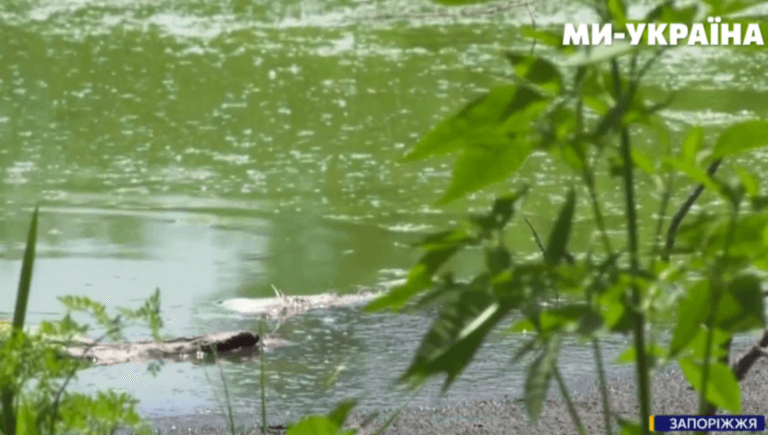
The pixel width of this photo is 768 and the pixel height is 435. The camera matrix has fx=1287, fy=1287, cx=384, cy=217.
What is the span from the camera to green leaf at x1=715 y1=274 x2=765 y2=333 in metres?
0.62

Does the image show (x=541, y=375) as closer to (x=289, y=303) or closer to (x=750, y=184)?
(x=750, y=184)

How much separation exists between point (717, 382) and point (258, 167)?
5.04m

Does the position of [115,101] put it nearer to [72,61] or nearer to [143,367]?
[72,61]

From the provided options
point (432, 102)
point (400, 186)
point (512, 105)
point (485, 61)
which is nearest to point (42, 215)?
point (400, 186)

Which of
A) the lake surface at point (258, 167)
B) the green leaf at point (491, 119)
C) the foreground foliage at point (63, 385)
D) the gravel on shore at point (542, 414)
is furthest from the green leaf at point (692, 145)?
the gravel on shore at point (542, 414)

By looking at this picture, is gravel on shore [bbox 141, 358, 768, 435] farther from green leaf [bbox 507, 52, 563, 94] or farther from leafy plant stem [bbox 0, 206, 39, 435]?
green leaf [bbox 507, 52, 563, 94]

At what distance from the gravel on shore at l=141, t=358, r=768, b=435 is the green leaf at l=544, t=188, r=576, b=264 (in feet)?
7.32

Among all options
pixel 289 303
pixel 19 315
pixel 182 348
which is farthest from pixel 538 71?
pixel 289 303

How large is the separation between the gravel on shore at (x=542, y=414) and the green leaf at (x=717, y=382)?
2.13 m

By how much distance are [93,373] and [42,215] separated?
169 cm

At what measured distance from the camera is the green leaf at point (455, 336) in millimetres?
588

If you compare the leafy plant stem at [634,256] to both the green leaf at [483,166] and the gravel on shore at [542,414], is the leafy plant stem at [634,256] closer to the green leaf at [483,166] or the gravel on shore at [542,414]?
the green leaf at [483,166]

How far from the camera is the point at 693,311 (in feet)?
2.15

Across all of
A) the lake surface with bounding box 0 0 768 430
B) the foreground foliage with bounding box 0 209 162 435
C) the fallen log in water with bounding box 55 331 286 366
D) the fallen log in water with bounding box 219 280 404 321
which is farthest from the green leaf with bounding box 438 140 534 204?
the fallen log in water with bounding box 219 280 404 321
